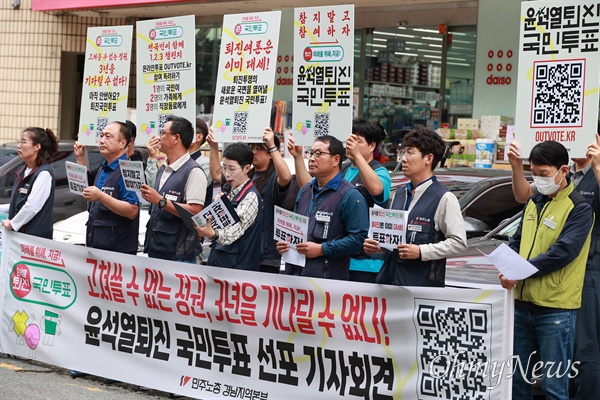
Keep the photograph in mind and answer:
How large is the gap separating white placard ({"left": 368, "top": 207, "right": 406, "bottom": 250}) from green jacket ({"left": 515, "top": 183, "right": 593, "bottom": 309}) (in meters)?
0.78

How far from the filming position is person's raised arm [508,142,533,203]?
6.19 m

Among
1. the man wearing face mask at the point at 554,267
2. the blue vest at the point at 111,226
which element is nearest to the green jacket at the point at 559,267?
the man wearing face mask at the point at 554,267

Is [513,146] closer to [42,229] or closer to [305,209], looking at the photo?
[305,209]

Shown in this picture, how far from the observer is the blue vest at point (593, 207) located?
5949 mm

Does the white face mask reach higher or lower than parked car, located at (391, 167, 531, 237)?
higher

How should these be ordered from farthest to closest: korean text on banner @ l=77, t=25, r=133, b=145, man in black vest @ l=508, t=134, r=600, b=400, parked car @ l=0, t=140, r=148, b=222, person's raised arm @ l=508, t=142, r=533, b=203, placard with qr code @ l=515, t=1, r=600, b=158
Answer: parked car @ l=0, t=140, r=148, b=222 → korean text on banner @ l=77, t=25, r=133, b=145 → person's raised arm @ l=508, t=142, r=533, b=203 → placard with qr code @ l=515, t=1, r=600, b=158 → man in black vest @ l=508, t=134, r=600, b=400

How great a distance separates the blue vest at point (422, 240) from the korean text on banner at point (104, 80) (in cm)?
335

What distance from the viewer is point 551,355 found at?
5719 mm

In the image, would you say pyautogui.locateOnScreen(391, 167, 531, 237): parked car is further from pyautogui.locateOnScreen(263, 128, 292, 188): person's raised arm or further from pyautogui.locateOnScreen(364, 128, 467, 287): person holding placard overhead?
pyautogui.locateOnScreen(364, 128, 467, 287): person holding placard overhead

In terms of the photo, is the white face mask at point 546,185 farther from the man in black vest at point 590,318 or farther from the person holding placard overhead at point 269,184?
the person holding placard overhead at point 269,184

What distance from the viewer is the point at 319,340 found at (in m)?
6.34

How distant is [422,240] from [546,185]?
2.79 feet

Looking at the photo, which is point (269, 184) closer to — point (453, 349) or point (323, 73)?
point (323, 73)

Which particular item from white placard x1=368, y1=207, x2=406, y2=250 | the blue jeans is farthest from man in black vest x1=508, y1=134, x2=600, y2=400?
white placard x1=368, y1=207, x2=406, y2=250
